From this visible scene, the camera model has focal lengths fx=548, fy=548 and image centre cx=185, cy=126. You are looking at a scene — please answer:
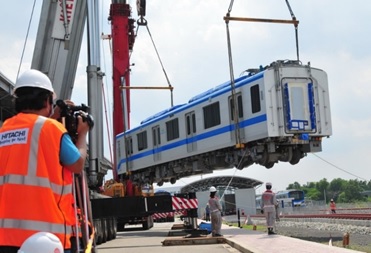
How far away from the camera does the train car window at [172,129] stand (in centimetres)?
2073

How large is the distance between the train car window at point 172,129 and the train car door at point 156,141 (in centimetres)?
96

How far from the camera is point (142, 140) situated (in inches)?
944

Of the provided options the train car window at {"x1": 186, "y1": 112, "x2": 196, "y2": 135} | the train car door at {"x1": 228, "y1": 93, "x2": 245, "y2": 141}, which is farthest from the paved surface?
the train car window at {"x1": 186, "y1": 112, "x2": 196, "y2": 135}

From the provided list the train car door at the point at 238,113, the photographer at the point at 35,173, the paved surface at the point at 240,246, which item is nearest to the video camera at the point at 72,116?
the photographer at the point at 35,173

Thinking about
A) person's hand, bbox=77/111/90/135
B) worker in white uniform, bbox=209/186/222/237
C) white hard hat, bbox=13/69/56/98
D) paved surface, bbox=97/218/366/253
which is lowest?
paved surface, bbox=97/218/366/253

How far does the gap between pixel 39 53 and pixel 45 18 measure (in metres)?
0.73

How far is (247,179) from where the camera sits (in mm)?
50406

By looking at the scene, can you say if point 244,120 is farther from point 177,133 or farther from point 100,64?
point 100,64

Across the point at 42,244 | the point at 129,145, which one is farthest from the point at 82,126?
the point at 129,145

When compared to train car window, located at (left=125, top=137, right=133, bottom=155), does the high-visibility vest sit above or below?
below

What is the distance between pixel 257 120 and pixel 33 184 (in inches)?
536

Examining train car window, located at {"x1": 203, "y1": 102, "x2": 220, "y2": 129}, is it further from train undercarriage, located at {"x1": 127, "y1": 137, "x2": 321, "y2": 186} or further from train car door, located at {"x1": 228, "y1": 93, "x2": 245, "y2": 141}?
train undercarriage, located at {"x1": 127, "y1": 137, "x2": 321, "y2": 186}

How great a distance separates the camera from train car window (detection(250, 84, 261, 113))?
16203mm

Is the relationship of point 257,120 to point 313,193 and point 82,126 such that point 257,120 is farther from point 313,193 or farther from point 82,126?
point 313,193
